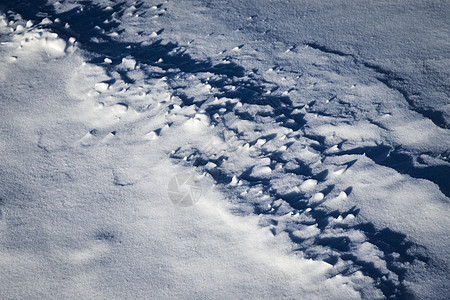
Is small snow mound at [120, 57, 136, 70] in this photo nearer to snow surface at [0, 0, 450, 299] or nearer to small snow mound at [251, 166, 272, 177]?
snow surface at [0, 0, 450, 299]

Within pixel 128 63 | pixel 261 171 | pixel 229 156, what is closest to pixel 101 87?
pixel 128 63

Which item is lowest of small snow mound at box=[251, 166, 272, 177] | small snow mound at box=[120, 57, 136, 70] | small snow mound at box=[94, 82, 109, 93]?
small snow mound at box=[251, 166, 272, 177]

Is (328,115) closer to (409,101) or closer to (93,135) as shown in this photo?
(409,101)

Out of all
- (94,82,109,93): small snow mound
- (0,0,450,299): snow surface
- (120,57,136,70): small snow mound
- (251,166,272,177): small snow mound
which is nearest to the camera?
(0,0,450,299): snow surface

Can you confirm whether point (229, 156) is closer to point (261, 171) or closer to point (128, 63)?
point (261, 171)

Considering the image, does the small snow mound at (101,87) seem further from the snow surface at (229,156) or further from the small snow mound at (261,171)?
the small snow mound at (261,171)

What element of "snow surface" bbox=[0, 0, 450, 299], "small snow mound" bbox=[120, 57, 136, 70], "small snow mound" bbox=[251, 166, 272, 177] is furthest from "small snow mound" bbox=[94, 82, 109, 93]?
"small snow mound" bbox=[251, 166, 272, 177]

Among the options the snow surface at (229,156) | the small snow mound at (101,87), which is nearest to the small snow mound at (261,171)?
the snow surface at (229,156)

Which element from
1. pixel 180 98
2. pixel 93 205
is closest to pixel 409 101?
pixel 180 98

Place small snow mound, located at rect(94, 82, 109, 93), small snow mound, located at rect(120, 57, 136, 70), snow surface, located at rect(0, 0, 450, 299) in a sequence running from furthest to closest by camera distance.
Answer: small snow mound, located at rect(120, 57, 136, 70) → small snow mound, located at rect(94, 82, 109, 93) → snow surface, located at rect(0, 0, 450, 299)
